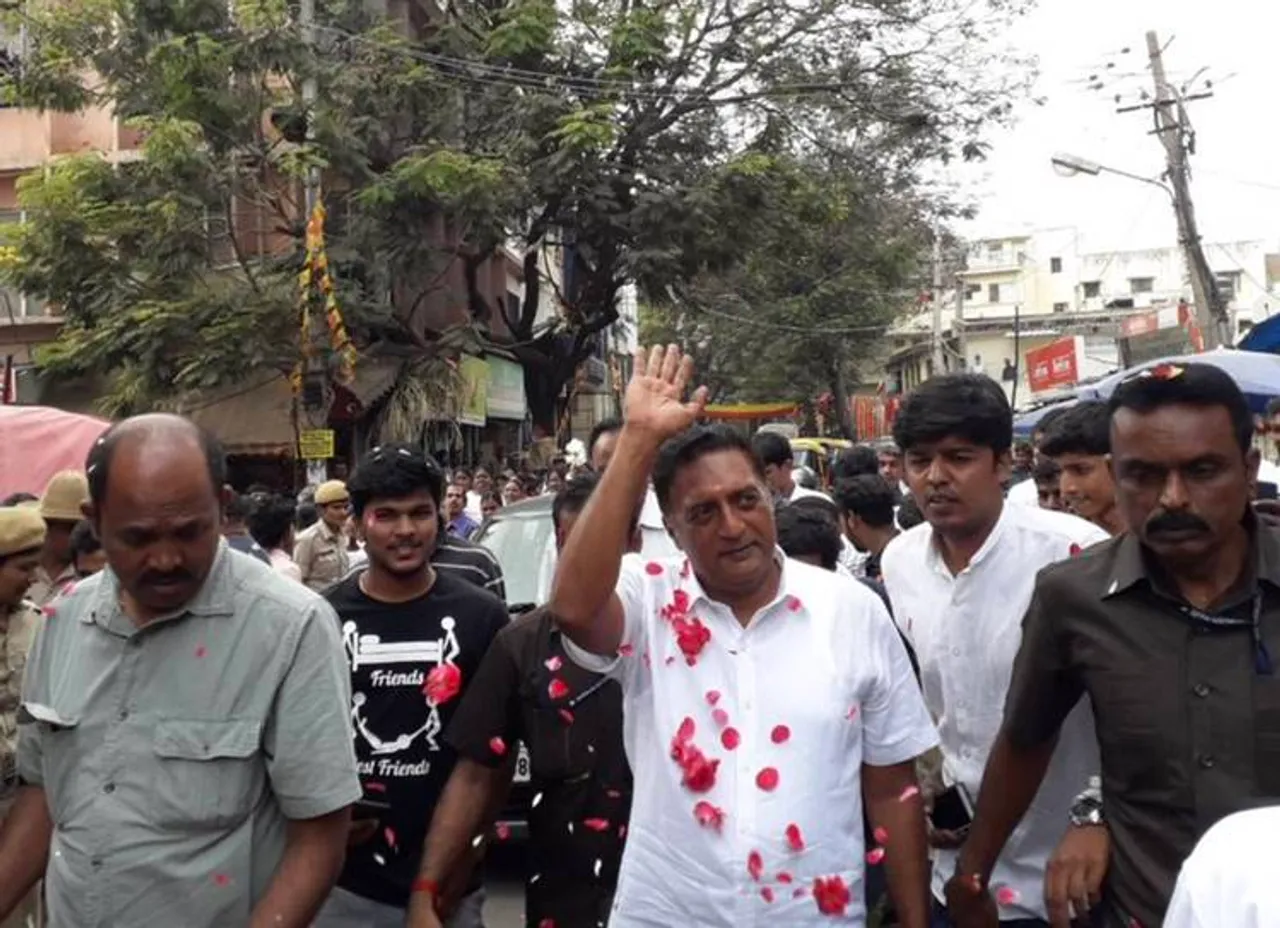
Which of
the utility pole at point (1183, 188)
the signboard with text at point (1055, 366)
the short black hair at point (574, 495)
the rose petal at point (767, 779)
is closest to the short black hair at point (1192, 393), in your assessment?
the rose petal at point (767, 779)

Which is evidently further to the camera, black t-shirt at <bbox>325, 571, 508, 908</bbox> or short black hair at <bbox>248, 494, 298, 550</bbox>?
short black hair at <bbox>248, 494, 298, 550</bbox>

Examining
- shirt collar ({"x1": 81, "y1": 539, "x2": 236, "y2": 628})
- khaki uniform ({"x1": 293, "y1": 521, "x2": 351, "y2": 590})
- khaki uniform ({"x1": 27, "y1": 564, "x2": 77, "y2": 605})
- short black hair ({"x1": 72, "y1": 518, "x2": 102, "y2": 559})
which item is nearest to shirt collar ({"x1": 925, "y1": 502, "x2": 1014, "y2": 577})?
shirt collar ({"x1": 81, "y1": 539, "x2": 236, "y2": 628})

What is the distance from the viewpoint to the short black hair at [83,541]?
5.13 m

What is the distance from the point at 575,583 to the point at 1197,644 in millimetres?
1156

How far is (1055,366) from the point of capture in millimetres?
33219

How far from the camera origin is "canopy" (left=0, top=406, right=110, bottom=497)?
→ 8.12m

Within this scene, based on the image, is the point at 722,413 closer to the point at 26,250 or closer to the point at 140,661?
the point at 26,250

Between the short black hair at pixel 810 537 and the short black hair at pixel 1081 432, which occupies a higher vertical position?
the short black hair at pixel 1081 432

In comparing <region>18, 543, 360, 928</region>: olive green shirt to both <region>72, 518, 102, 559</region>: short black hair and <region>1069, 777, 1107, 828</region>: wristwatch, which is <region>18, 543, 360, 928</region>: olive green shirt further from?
<region>72, 518, 102, 559</region>: short black hair

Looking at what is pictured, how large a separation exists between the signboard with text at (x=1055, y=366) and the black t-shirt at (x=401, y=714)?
28.5 meters

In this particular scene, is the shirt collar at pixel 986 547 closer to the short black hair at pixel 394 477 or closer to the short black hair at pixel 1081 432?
the short black hair at pixel 1081 432

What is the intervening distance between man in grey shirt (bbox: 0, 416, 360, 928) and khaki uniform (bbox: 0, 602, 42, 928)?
187 centimetres

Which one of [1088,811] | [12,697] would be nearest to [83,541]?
[12,697]

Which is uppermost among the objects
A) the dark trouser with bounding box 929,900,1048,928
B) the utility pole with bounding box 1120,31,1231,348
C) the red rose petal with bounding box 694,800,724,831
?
the utility pole with bounding box 1120,31,1231,348
